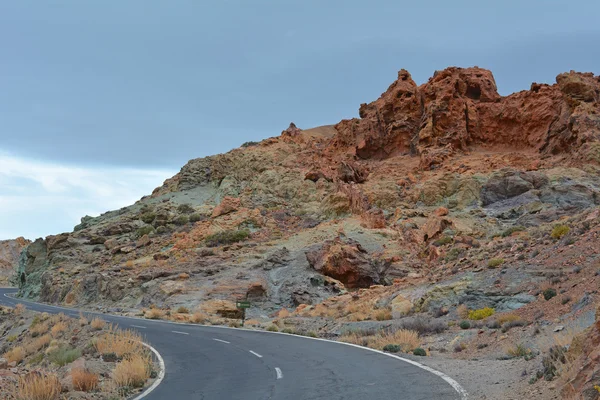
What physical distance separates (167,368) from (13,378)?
11.6ft

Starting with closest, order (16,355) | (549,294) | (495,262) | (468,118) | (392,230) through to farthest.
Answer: (549,294)
(16,355)
(495,262)
(392,230)
(468,118)

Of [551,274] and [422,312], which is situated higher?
[551,274]

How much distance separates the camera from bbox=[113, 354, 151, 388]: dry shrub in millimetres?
10461

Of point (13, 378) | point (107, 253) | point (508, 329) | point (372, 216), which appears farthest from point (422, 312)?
point (107, 253)

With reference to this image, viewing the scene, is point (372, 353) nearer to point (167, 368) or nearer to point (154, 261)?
point (167, 368)

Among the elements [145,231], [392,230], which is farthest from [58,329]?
[145,231]

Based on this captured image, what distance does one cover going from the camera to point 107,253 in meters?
52.1

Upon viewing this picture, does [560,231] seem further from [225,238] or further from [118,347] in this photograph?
[225,238]

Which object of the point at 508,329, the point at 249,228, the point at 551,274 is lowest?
the point at 508,329

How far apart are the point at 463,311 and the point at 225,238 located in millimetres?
31010

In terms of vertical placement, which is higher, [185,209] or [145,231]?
[185,209]

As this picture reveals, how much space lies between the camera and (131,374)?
423 inches

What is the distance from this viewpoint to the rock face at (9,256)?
402 feet

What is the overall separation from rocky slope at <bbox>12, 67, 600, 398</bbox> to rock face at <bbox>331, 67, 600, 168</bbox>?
0.18 m
